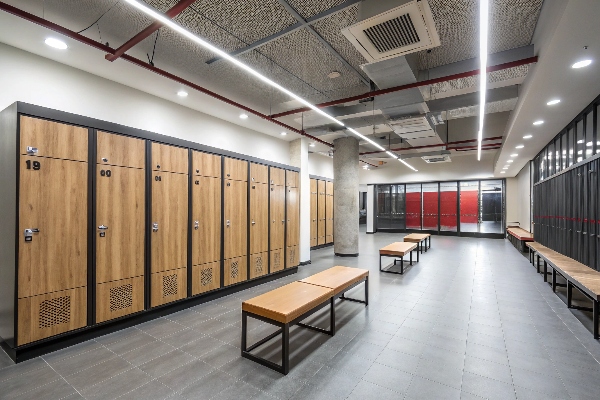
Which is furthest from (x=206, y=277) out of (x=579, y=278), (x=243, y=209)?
(x=579, y=278)

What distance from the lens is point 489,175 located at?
495 inches

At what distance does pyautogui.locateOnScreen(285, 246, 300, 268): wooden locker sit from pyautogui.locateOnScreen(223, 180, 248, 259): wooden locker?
1371 mm

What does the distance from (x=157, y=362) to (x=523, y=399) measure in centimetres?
322

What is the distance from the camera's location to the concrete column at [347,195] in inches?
327

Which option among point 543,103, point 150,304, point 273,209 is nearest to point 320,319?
point 150,304

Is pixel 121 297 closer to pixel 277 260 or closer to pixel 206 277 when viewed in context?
pixel 206 277

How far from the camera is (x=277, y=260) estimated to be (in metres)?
6.19

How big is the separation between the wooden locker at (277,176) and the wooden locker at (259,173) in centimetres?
16

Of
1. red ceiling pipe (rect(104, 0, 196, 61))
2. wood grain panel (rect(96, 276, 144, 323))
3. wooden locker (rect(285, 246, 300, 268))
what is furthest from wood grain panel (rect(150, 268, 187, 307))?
red ceiling pipe (rect(104, 0, 196, 61))

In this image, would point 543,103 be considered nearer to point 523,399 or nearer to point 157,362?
point 523,399

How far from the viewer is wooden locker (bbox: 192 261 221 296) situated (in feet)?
14.6

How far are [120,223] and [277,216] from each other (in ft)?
10.6

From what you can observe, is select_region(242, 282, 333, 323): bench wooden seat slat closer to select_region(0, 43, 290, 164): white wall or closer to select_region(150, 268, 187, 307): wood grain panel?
select_region(150, 268, 187, 307): wood grain panel

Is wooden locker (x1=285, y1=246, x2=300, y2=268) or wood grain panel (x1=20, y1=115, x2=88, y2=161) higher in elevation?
wood grain panel (x1=20, y1=115, x2=88, y2=161)
